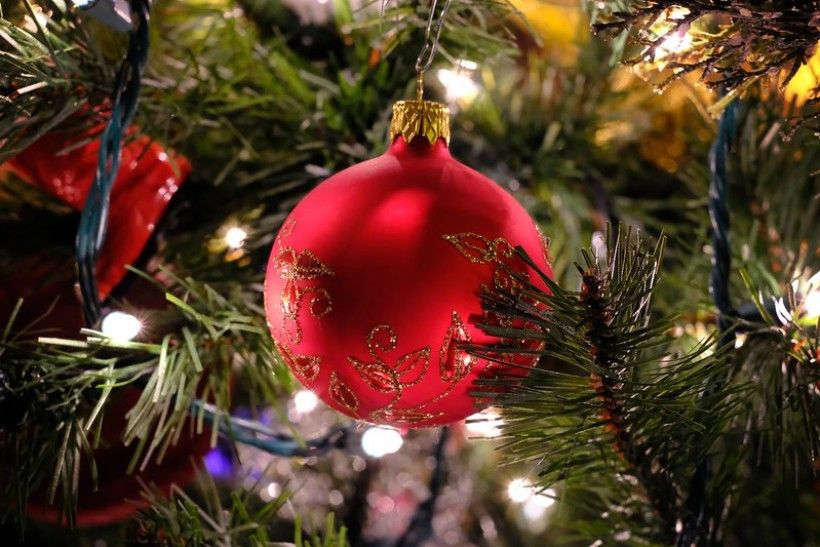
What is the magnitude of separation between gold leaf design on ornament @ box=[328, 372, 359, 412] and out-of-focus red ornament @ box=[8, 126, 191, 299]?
22 centimetres

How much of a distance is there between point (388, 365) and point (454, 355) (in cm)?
3

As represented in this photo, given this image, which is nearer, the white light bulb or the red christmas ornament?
the red christmas ornament

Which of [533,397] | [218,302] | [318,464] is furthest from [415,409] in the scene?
[318,464]

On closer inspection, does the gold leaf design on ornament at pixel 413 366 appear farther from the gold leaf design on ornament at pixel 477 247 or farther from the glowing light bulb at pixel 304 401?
the glowing light bulb at pixel 304 401

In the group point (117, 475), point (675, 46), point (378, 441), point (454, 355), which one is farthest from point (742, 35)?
point (117, 475)

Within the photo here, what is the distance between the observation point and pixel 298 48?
2.43ft

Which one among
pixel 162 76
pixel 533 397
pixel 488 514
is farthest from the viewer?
pixel 488 514

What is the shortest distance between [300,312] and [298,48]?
0.41m

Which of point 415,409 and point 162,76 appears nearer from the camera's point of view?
point 415,409

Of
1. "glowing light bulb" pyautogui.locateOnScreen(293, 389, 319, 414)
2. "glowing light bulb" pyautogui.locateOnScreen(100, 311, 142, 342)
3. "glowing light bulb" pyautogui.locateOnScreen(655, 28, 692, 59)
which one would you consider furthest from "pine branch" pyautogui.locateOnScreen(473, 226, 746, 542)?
"glowing light bulb" pyautogui.locateOnScreen(293, 389, 319, 414)

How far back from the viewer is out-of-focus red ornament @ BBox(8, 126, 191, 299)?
1.85 ft

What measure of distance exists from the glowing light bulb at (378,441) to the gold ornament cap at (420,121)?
0.71ft

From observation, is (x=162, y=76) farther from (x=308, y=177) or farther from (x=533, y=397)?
(x=533, y=397)

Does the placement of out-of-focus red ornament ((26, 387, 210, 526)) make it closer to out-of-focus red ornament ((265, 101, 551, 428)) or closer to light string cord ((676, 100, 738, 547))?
out-of-focus red ornament ((265, 101, 551, 428))
